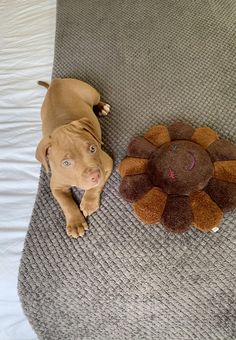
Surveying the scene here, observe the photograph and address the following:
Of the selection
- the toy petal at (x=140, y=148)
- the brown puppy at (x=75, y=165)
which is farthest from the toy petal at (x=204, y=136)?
the brown puppy at (x=75, y=165)

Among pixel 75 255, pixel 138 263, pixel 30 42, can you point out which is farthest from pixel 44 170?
pixel 30 42

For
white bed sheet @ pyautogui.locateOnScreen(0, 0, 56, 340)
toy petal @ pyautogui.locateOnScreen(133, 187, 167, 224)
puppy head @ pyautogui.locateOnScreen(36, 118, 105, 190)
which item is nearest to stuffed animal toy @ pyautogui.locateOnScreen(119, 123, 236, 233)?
toy petal @ pyautogui.locateOnScreen(133, 187, 167, 224)

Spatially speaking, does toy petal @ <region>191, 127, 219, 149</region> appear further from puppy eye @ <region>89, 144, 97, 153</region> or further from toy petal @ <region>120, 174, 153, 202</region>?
puppy eye @ <region>89, 144, 97, 153</region>

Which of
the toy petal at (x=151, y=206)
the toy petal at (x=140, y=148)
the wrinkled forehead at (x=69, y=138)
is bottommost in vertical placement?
the toy petal at (x=151, y=206)

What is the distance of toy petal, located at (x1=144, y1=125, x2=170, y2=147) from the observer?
111 centimetres

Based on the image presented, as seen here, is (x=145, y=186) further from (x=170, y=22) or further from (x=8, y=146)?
(x=170, y=22)

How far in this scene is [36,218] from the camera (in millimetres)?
1109

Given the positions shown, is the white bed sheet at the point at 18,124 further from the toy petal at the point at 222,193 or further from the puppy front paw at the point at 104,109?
the toy petal at the point at 222,193

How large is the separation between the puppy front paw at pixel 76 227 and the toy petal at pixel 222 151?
421 mm

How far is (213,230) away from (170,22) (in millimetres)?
1071

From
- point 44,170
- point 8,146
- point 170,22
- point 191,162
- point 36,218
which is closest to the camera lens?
point 191,162

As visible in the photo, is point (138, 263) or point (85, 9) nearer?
point (138, 263)

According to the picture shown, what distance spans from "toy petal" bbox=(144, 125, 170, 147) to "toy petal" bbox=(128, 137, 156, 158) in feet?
0.06

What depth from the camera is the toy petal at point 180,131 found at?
43.4 inches
